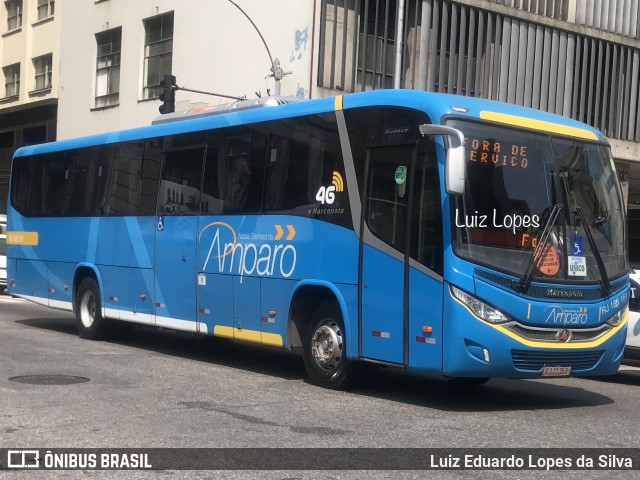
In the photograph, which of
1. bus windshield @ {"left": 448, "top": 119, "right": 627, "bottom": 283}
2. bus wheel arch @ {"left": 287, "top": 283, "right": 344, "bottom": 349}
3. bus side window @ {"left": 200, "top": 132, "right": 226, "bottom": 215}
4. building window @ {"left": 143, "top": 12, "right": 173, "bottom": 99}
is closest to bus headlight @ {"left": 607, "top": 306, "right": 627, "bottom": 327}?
bus windshield @ {"left": 448, "top": 119, "right": 627, "bottom": 283}

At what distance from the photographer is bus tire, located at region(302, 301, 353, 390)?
1159 centimetres

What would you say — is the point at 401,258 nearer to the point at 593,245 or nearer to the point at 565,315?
the point at 565,315

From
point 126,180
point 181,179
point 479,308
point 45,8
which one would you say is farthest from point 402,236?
point 45,8

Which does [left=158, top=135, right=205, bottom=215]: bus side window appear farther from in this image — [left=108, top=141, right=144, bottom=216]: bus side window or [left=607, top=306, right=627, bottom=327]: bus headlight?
[left=607, top=306, right=627, bottom=327]: bus headlight

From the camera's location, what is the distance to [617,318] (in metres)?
11.2

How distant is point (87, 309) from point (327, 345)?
6.59 m

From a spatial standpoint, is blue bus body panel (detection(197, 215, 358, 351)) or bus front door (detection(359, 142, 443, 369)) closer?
bus front door (detection(359, 142, 443, 369))

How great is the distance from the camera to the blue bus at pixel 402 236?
33.8 ft

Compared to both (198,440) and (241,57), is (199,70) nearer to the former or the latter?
(241,57)

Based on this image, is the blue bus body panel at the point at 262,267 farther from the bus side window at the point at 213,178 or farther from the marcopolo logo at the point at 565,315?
the marcopolo logo at the point at 565,315

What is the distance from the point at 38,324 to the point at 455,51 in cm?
1645

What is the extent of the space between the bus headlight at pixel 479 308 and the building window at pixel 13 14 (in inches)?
1608

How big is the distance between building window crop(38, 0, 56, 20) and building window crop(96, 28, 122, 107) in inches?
201

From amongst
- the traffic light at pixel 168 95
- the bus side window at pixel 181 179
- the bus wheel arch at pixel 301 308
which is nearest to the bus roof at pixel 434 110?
the bus side window at pixel 181 179
